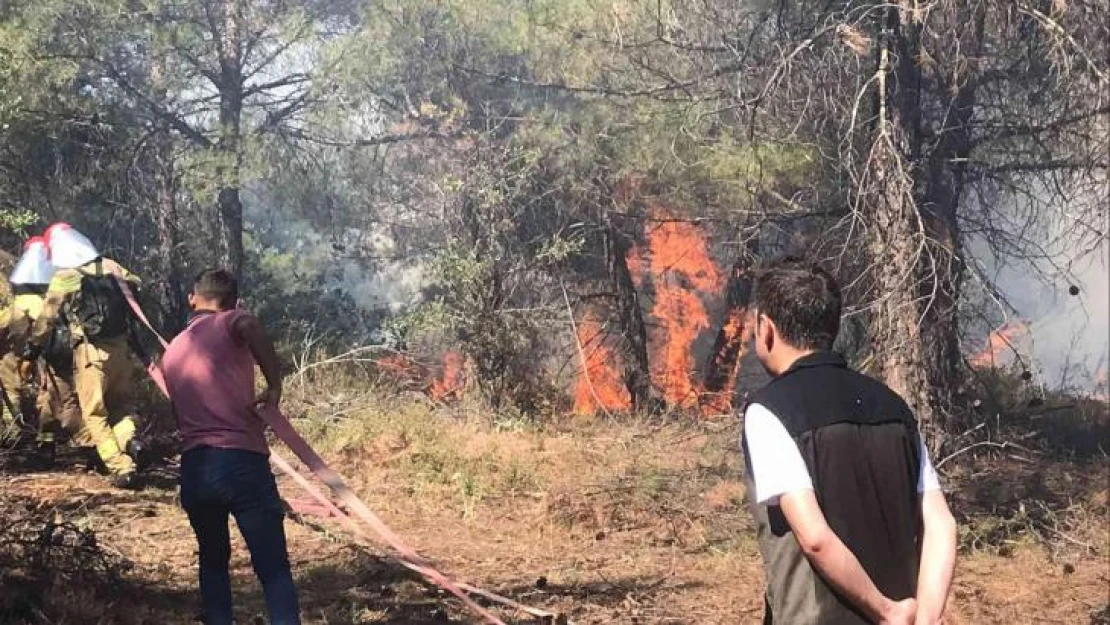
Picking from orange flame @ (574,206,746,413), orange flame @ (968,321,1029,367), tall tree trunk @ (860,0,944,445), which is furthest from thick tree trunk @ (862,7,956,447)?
orange flame @ (574,206,746,413)

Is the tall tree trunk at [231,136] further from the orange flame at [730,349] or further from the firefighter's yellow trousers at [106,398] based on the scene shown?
the orange flame at [730,349]

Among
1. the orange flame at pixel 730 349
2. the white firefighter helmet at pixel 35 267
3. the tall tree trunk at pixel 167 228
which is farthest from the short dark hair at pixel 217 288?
the orange flame at pixel 730 349

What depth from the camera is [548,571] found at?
622 centimetres

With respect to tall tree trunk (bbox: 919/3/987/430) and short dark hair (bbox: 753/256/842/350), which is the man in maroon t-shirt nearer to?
short dark hair (bbox: 753/256/842/350)

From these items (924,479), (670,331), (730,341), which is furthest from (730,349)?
(924,479)

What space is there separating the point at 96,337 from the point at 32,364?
49 centimetres

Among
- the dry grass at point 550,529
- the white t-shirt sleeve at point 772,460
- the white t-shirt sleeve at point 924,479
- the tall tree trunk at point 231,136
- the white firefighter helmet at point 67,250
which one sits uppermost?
the tall tree trunk at point 231,136

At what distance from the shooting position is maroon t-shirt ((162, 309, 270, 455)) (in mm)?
3639

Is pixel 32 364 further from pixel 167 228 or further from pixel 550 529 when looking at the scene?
pixel 167 228

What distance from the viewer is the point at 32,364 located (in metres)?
6.80

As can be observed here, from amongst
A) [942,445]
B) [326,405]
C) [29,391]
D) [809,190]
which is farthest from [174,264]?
[942,445]

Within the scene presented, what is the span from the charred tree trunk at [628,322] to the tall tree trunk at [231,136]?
496 centimetres

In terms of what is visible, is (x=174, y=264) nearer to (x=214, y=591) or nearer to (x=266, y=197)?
(x=266, y=197)

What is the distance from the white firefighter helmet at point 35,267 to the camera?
6.46m
